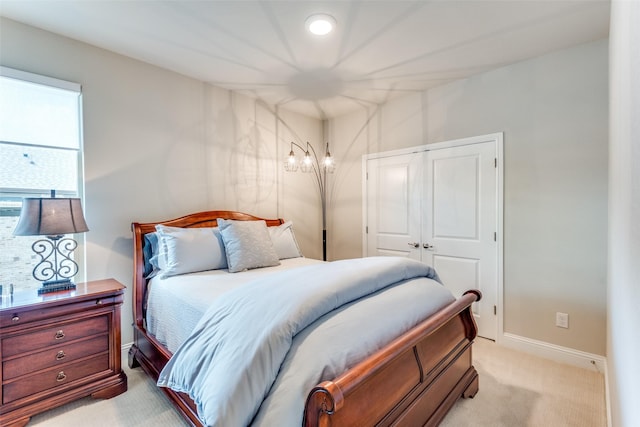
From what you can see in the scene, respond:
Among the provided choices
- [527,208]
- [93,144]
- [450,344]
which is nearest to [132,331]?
[93,144]

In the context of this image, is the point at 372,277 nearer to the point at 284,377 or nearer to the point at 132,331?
the point at 284,377

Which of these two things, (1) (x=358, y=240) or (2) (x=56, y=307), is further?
(1) (x=358, y=240)

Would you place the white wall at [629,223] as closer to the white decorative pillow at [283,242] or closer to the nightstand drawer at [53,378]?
the white decorative pillow at [283,242]

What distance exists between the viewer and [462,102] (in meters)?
3.15

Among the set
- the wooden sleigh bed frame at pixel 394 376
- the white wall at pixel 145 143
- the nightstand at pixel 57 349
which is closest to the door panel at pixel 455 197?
the wooden sleigh bed frame at pixel 394 376

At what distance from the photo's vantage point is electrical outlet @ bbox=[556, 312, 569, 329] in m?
2.57

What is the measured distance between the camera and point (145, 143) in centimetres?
279

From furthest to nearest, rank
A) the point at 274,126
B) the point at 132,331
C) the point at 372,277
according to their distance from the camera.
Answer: the point at 274,126, the point at 132,331, the point at 372,277

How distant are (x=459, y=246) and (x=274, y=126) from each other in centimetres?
269

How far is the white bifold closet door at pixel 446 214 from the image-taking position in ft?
9.84

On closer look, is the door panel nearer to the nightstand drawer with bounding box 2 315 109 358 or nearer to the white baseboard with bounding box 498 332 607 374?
the white baseboard with bounding box 498 332 607 374

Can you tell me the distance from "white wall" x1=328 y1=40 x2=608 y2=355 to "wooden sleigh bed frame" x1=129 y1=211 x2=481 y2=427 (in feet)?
3.61

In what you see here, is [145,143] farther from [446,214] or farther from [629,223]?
[629,223]

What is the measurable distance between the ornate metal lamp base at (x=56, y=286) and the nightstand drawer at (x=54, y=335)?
26 cm
